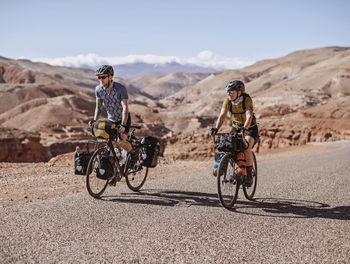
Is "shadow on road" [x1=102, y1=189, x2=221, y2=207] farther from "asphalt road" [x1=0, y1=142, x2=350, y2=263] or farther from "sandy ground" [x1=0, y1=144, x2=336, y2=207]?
"sandy ground" [x1=0, y1=144, x2=336, y2=207]

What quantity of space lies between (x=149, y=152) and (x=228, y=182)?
69.0 inches

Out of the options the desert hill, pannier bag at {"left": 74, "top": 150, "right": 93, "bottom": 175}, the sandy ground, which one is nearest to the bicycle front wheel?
pannier bag at {"left": 74, "top": 150, "right": 93, "bottom": 175}

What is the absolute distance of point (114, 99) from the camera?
6.25 metres

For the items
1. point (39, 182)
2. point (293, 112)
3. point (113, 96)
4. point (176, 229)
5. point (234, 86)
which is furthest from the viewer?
point (293, 112)

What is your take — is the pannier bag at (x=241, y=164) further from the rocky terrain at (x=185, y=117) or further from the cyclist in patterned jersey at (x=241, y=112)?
the rocky terrain at (x=185, y=117)

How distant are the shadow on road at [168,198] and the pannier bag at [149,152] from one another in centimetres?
59

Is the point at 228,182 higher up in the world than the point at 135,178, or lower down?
higher up

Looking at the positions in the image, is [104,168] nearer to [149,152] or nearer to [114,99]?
[149,152]

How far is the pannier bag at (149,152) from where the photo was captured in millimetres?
6754

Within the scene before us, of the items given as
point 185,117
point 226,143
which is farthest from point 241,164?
point 185,117

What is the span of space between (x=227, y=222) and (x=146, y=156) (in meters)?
2.31

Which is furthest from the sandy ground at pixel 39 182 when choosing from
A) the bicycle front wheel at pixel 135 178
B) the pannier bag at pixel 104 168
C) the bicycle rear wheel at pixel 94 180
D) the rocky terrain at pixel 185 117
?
the rocky terrain at pixel 185 117

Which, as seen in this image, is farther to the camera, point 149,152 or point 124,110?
point 149,152

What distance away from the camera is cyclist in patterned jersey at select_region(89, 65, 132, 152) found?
20.1ft
